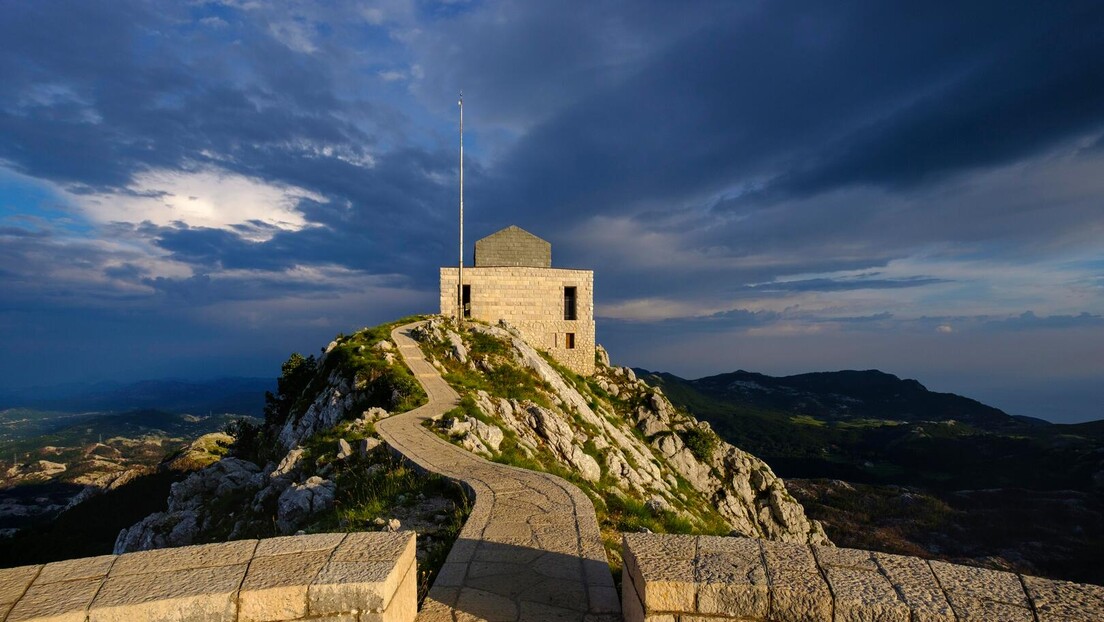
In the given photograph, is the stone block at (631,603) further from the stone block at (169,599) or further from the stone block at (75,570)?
the stone block at (75,570)

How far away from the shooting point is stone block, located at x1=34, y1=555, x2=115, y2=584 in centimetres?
507

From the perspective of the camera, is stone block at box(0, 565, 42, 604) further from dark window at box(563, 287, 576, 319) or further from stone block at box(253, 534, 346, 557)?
dark window at box(563, 287, 576, 319)

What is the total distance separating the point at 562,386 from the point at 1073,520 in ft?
307

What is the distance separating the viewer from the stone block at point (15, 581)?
4828 millimetres

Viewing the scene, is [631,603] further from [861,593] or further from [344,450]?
[344,450]

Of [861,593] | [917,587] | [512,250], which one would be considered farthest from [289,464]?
[512,250]

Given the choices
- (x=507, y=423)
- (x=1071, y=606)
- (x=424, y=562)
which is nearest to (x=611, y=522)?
(x=424, y=562)

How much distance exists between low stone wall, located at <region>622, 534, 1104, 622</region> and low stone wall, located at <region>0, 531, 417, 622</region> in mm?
2622

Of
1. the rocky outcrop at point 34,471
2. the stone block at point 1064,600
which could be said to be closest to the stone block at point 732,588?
the stone block at point 1064,600

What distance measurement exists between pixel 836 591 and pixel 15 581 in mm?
8089

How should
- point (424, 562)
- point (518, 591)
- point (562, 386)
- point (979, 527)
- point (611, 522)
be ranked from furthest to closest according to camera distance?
point (979, 527), point (562, 386), point (611, 522), point (424, 562), point (518, 591)

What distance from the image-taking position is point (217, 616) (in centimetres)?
466

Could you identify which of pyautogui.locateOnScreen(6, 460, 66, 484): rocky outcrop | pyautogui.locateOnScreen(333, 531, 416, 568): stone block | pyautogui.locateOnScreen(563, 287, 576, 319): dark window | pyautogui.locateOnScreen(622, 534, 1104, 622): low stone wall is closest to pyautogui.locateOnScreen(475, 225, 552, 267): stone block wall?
pyautogui.locateOnScreen(563, 287, 576, 319): dark window

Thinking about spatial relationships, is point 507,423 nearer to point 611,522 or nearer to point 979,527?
point 611,522
